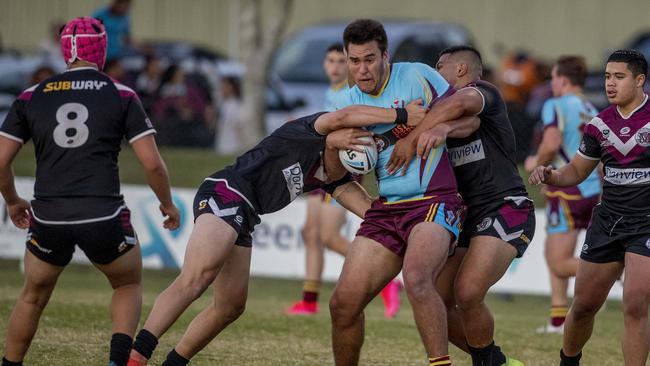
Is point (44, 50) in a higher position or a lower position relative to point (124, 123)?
lower

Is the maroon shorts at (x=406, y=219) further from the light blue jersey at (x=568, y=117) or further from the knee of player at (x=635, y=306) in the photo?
the light blue jersey at (x=568, y=117)

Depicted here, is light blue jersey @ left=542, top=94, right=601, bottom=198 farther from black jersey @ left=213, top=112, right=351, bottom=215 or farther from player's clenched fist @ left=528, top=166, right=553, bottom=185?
black jersey @ left=213, top=112, right=351, bottom=215

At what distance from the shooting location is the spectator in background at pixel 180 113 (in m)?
19.7

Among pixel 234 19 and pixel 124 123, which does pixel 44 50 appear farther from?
pixel 124 123

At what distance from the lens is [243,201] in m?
7.43

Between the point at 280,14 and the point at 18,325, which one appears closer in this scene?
the point at 18,325

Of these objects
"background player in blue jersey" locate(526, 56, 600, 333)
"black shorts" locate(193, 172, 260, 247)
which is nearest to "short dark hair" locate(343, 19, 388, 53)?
"black shorts" locate(193, 172, 260, 247)

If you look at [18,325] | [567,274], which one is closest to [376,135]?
[18,325]

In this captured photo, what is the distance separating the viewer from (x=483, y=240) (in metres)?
7.58

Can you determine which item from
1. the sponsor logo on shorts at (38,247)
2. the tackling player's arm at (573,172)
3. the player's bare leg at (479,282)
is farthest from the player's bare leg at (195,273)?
the tackling player's arm at (573,172)

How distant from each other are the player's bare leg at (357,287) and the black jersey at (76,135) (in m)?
1.41

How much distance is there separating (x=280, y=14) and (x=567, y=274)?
9.98m

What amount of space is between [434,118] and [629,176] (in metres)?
1.39

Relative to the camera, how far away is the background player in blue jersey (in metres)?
10.7
